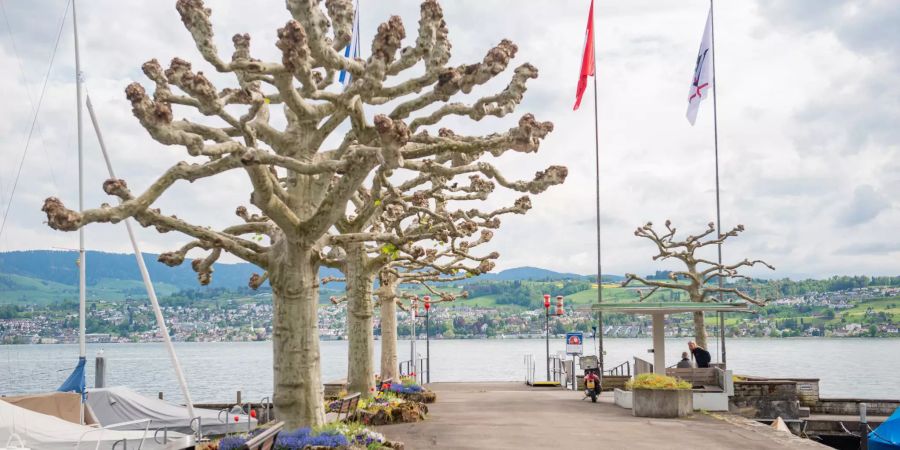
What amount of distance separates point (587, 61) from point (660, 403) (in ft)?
58.4

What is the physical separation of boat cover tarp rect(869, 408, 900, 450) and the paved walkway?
3.26 metres

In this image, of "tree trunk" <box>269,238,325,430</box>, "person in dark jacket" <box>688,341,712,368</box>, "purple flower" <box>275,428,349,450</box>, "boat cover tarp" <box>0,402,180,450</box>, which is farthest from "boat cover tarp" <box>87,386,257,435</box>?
"purple flower" <box>275,428,349,450</box>

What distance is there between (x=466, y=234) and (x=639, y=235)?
61.7 ft

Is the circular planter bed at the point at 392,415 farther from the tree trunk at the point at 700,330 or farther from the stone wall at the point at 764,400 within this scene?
the tree trunk at the point at 700,330

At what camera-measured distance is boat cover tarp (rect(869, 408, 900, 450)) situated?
22.2 m

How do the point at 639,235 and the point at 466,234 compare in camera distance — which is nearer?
the point at 466,234

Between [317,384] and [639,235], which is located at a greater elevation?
[639,235]

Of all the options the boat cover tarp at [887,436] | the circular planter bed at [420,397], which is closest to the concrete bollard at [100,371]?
the circular planter bed at [420,397]

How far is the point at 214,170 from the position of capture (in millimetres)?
12078

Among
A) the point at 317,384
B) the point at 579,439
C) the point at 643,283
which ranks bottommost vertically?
the point at 579,439

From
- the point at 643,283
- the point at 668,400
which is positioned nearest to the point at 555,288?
the point at 643,283

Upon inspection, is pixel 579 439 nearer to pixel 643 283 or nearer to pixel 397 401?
pixel 397 401

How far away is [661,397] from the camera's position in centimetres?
2291

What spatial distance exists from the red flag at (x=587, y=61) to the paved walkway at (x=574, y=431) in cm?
1490
